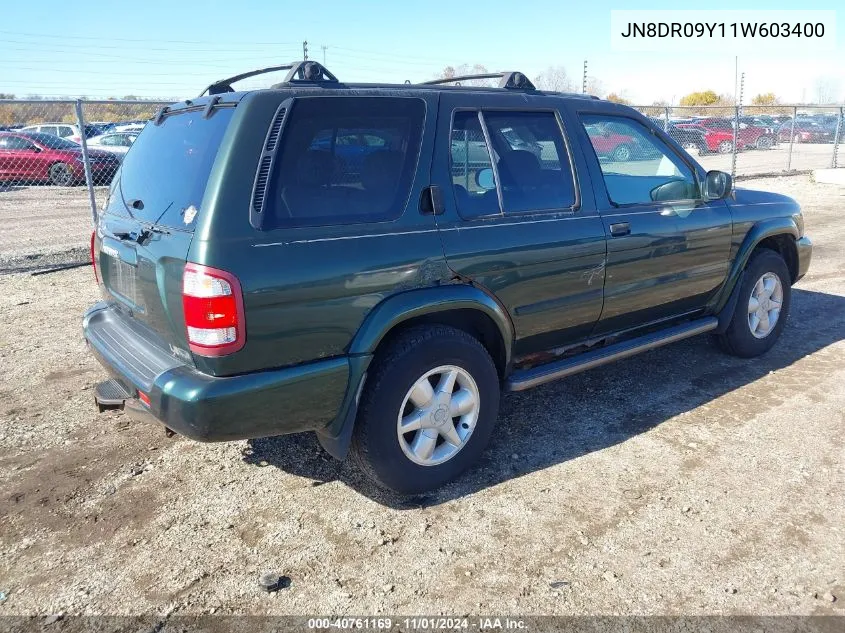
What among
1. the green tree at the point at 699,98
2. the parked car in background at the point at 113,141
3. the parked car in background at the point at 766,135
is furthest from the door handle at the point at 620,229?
the green tree at the point at 699,98

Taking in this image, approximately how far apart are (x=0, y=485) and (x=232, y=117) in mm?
2212

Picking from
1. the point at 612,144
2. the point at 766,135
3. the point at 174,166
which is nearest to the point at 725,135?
the point at 766,135

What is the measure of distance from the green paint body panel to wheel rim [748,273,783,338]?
1.25 m

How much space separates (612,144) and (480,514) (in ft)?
8.14

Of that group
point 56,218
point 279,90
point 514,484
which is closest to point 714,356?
point 514,484

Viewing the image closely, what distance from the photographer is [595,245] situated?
3.64m

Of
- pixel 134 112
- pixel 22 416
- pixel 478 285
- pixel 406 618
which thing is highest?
pixel 134 112

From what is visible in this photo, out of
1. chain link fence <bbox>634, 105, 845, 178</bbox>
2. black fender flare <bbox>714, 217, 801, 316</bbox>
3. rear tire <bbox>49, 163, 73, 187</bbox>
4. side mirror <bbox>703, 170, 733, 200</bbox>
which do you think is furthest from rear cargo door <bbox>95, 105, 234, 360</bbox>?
rear tire <bbox>49, 163, 73, 187</bbox>

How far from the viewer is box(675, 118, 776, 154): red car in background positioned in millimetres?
19250

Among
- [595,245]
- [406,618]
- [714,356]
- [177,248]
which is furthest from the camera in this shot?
[714,356]

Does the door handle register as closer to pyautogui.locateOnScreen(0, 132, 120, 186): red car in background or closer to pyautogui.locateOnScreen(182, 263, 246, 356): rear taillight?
pyautogui.locateOnScreen(182, 263, 246, 356): rear taillight

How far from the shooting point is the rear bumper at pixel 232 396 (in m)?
2.58

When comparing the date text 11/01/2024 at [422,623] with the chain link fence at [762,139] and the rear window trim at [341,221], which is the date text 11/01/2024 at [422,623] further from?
the chain link fence at [762,139]

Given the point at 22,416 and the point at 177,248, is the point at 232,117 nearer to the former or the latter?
the point at 177,248
